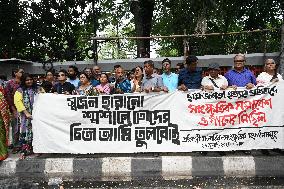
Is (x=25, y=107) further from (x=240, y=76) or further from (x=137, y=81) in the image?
(x=240, y=76)

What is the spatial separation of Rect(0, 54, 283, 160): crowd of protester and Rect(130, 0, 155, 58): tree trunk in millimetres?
9836

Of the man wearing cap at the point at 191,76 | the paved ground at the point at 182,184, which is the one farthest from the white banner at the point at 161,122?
the paved ground at the point at 182,184

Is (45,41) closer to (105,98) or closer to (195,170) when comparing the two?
(105,98)

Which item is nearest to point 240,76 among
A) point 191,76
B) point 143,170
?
point 191,76

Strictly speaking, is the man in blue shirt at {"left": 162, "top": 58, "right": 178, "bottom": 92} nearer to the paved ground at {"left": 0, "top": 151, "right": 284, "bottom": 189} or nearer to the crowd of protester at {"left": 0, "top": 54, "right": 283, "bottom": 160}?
the crowd of protester at {"left": 0, "top": 54, "right": 283, "bottom": 160}

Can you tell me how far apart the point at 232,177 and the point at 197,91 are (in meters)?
1.62

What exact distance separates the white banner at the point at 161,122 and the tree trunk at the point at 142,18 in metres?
10.6

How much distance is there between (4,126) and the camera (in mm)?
7633

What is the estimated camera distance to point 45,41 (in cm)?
2056

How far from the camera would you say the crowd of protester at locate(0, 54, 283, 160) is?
23.7 ft

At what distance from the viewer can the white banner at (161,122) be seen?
6949mm

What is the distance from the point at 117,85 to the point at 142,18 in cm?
1198

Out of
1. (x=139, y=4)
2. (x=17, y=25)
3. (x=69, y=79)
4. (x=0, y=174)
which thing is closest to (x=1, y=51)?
(x=17, y=25)

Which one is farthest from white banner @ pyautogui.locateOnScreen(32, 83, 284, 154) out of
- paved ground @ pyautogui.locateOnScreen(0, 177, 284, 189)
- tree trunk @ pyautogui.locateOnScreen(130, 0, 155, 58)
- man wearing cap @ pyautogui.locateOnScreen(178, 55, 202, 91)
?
tree trunk @ pyautogui.locateOnScreen(130, 0, 155, 58)
